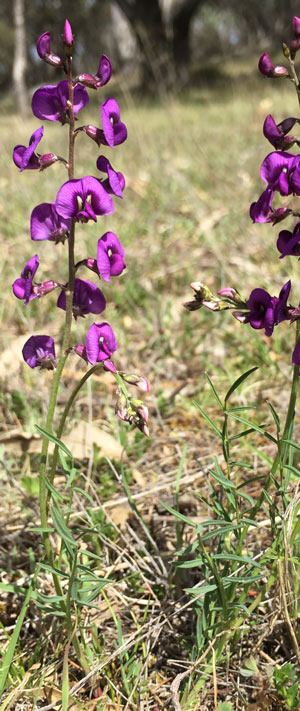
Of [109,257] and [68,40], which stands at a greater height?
[68,40]

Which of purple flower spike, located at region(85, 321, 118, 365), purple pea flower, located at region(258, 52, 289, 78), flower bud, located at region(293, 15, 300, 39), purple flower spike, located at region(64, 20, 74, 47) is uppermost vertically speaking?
flower bud, located at region(293, 15, 300, 39)

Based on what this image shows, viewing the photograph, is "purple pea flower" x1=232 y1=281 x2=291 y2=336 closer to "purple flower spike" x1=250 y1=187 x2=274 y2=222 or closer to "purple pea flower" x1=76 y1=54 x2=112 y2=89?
"purple flower spike" x1=250 y1=187 x2=274 y2=222

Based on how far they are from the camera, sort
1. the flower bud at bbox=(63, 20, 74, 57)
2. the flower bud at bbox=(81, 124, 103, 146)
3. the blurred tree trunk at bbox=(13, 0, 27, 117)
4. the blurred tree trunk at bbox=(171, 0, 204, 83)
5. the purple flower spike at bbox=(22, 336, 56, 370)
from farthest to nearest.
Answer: the blurred tree trunk at bbox=(171, 0, 204, 83)
the blurred tree trunk at bbox=(13, 0, 27, 117)
the purple flower spike at bbox=(22, 336, 56, 370)
the flower bud at bbox=(81, 124, 103, 146)
the flower bud at bbox=(63, 20, 74, 57)

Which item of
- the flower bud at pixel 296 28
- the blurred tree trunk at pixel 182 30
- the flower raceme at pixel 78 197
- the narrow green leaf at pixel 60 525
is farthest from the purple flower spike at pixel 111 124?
the blurred tree trunk at pixel 182 30

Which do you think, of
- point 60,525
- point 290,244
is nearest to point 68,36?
point 290,244

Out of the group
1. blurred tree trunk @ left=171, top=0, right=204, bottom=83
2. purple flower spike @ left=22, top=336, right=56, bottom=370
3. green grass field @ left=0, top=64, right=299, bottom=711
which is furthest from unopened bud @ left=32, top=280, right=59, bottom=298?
blurred tree trunk @ left=171, top=0, right=204, bottom=83

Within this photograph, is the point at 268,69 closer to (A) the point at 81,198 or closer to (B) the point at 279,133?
(B) the point at 279,133

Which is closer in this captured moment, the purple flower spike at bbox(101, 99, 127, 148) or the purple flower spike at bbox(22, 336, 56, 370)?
the purple flower spike at bbox(101, 99, 127, 148)
